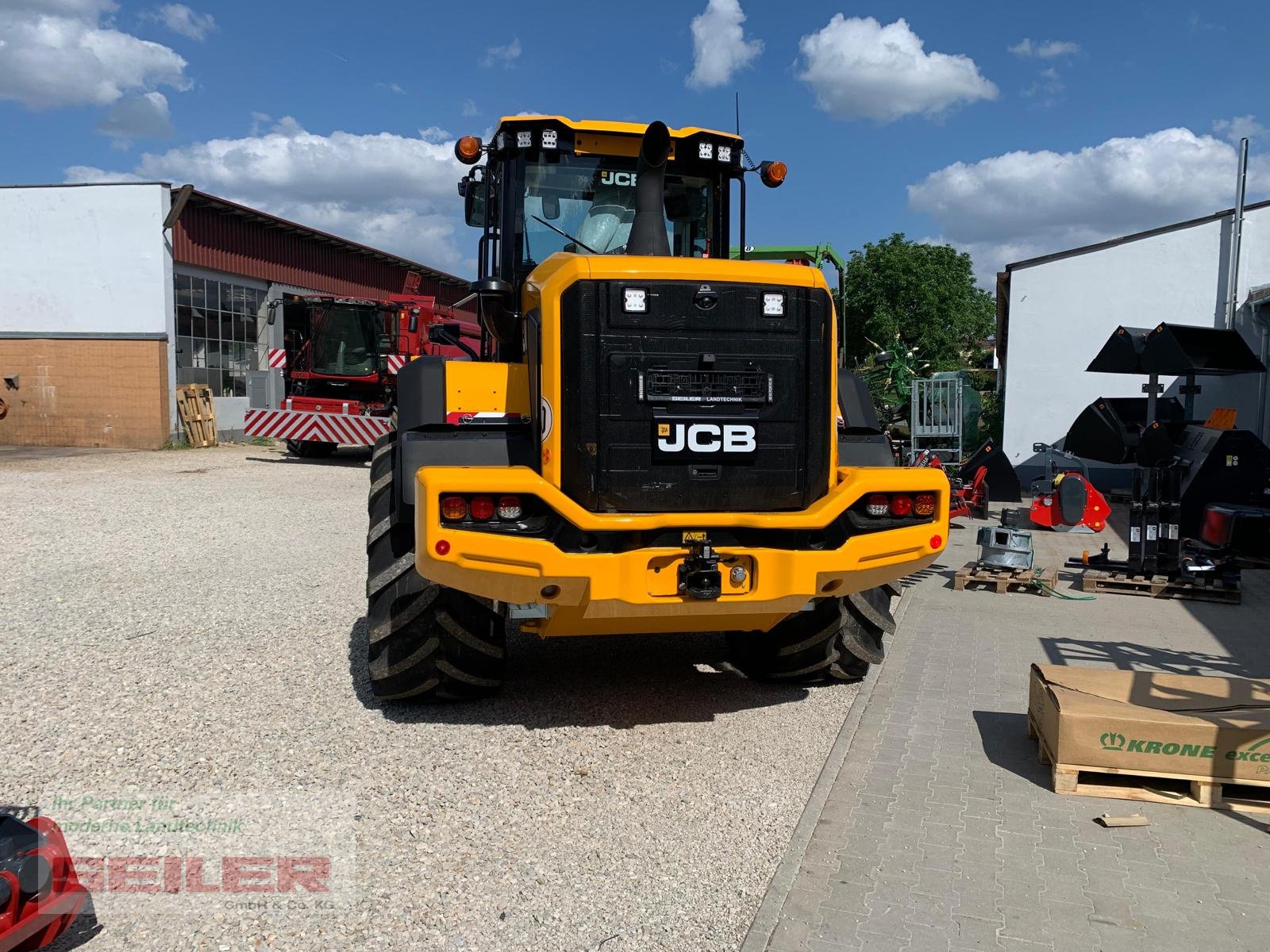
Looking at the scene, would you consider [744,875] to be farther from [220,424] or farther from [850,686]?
[220,424]

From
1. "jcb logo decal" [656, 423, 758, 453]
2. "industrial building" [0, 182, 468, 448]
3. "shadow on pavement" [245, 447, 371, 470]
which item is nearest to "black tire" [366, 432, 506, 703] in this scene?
"jcb logo decal" [656, 423, 758, 453]

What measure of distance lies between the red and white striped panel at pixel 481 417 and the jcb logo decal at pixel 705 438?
98cm

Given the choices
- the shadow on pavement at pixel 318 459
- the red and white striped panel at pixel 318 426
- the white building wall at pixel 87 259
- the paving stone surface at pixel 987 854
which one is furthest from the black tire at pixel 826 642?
the white building wall at pixel 87 259

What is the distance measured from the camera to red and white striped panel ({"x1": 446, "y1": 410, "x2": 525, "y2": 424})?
4.82m

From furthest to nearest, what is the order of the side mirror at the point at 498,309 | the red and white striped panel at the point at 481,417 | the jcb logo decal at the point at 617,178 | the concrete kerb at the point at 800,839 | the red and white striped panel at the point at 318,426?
the red and white striped panel at the point at 318,426, the jcb logo decal at the point at 617,178, the side mirror at the point at 498,309, the red and white striped panel at the point at 481,417, the concrete kerb at the point at 800,839

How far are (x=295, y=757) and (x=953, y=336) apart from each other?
1500 inches

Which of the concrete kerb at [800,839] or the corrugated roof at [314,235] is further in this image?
the corrugated roof at [314,235]

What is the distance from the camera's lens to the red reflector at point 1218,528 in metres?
9.25

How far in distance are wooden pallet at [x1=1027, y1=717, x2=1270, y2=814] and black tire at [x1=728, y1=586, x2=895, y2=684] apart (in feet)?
4.05

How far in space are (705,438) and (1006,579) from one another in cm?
516

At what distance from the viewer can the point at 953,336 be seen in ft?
128

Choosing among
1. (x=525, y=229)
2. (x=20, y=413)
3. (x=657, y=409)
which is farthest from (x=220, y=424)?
(x=657, y=409)

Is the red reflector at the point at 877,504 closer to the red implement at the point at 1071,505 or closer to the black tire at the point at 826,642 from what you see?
the black tire at the point at 826,642

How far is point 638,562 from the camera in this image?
3.99 meters
